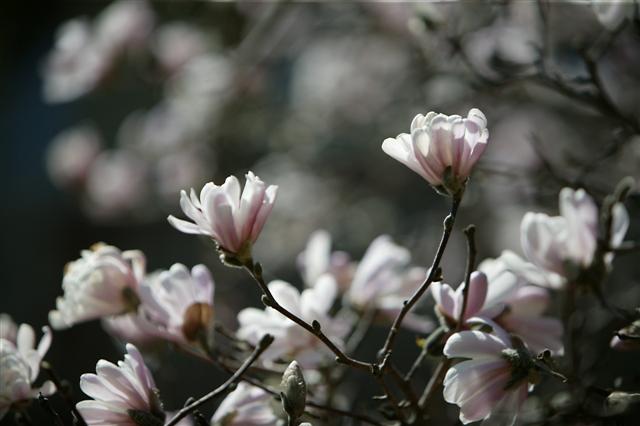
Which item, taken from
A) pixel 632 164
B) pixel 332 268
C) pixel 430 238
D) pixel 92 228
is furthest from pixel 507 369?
pixel 92 228

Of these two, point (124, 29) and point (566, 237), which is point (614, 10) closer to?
point (566, 237)

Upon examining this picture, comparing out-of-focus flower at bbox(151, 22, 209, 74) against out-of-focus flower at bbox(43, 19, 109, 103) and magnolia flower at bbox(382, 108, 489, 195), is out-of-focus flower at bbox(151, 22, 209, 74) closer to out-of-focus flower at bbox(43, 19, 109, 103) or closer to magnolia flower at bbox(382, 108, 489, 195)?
out-of-focus flower at bbox(43, 19, 109, 103)

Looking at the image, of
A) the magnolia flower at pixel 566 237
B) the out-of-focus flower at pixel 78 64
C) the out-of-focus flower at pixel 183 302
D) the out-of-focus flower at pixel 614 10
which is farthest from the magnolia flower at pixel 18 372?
the out-of-focus flower at pixel 78 64

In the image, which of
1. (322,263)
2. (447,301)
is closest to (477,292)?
(447,301)

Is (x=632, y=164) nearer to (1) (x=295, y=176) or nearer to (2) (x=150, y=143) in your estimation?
(1) (x=295, y=176)

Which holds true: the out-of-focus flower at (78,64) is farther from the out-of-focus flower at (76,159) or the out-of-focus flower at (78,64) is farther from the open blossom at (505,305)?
the open blossom at (505,305)

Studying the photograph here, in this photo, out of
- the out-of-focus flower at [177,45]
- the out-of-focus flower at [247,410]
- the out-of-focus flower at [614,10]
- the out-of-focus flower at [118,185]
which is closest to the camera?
the out-of-focus flower at [247,410]
